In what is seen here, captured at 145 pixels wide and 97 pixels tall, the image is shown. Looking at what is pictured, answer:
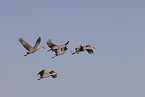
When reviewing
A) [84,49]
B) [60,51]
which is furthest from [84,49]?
[60,51]

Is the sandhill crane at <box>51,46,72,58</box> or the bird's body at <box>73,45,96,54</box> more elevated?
the bird's body at <box>73,45,96,54</box>

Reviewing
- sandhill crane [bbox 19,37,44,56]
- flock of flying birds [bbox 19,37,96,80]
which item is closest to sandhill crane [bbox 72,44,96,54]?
flock of flying birds [bbox 19,37,96,80]

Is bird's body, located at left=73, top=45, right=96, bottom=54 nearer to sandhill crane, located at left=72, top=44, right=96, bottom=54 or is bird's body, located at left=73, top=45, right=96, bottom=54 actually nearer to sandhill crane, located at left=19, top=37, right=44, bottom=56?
sandhill crane, located at left=72, top=44, right=96, bottom=54

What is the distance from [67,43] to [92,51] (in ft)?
15.8

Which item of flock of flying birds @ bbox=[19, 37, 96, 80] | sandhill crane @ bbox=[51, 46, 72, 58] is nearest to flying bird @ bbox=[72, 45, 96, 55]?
flock of flying birds @ bbox=[19, 37, 96, 80]

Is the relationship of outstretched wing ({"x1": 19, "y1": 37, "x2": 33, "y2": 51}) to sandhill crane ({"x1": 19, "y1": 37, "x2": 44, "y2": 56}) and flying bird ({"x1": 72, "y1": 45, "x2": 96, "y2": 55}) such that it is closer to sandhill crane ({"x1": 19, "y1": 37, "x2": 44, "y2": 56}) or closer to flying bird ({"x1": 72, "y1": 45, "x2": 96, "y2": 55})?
sandhill crane ({"x1": 19, "y1": 37, "x2": 44, "y2": 56})

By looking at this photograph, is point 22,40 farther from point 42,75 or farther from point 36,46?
point 42,75

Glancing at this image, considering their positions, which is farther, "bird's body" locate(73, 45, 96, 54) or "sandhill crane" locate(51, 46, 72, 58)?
"bird's body" locate(73, 45, 96, 54)

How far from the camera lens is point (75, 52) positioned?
1266 inches

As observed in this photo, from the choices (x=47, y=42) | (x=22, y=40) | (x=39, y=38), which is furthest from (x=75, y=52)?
(x=22, y=40)

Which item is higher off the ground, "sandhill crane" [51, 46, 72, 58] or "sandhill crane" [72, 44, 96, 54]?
"sandhill crane" [72, 44, 96, 54]

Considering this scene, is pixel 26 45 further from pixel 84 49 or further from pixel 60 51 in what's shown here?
pixel 84 49

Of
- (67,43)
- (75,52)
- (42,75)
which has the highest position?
(67,43)

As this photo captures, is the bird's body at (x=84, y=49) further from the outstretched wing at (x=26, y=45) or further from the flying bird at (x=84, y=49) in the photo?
the outstretched wing at (x=26, y=45)
